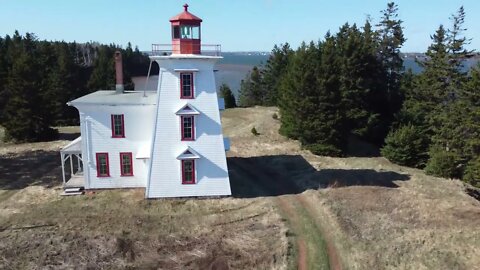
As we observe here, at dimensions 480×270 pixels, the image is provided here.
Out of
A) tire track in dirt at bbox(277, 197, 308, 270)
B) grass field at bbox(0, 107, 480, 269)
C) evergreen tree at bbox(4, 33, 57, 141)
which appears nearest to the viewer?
tire track in dirt at bbox(277, 197, 308, 270)

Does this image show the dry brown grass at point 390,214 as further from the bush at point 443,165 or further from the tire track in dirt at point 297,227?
the tire track in dirt at point 297,227

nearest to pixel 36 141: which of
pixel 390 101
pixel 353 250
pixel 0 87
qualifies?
pixel 0 87

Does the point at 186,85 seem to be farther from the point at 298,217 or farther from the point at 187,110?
the point at 298,217

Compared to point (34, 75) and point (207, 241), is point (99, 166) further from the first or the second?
point (34, 75)

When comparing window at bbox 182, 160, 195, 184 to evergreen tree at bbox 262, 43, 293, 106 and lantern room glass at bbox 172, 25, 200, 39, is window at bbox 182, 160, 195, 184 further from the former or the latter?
evergreen tree at bbox 262, 43, 293, 106

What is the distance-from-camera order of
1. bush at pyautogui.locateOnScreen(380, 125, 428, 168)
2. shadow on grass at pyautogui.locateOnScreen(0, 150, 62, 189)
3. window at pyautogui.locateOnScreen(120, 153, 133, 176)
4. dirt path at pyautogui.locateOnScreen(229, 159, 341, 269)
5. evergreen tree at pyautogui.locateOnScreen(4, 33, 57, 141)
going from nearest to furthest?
1. dirt path at pyautogui.locateOnScreen(229, 159, 341, 269)
2. window at pyautogui.locateOnScreen(120, 153, 133, 176)
3. shadow on grass at pyautogui.locateOnScreen(0, 150, 62, 189)
4. bush at pyautogui.locateOnScreen(380, 125, 428, 168)
5. evergreen tree at pyautogui.locateOnScreen(4, 33, 57, 141)

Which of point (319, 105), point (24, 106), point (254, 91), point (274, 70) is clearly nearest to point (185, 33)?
point (319, 105)

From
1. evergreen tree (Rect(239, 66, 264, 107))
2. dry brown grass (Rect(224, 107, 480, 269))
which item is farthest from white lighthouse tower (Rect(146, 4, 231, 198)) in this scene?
evergreen tree (Rect(239, 66, 264, 107))
